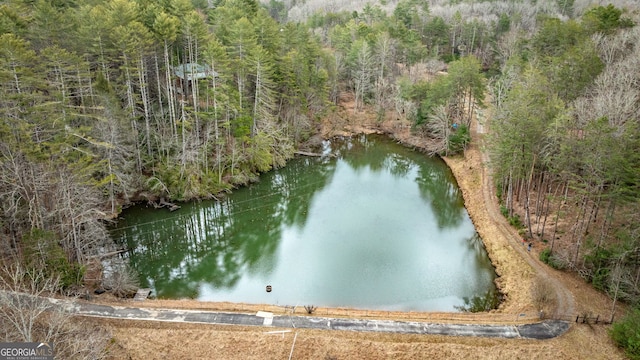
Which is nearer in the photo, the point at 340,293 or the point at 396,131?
the point at 340,293

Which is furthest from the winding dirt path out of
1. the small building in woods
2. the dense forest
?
the small building in woods

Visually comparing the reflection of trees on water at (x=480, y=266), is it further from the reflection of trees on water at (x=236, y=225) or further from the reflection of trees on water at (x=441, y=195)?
the reflection of trees on water at (x=236, y=225)

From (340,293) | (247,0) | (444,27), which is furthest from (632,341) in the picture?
(444,27)

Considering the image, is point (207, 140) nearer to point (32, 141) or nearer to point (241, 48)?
point (241, 48)

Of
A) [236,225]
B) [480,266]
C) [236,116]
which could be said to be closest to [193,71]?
[236,116]

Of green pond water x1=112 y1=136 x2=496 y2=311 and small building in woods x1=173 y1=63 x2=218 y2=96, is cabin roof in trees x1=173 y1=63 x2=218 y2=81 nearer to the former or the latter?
small building in woods x1=173 y1=63 x2=218 y2=96

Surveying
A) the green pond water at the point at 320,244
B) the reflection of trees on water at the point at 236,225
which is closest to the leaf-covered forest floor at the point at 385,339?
the green pond water at the point at 320,244
